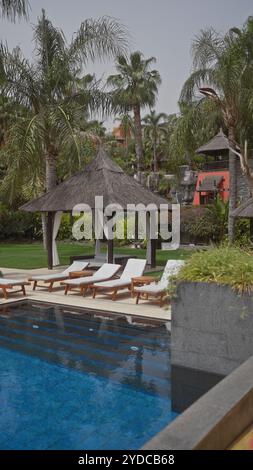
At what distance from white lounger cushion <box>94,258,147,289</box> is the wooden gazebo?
2853 millimetres

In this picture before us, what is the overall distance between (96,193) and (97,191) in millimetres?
144

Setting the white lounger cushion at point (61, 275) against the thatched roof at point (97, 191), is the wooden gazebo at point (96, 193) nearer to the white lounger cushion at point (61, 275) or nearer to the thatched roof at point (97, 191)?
the thatched roof at point (97, 191)

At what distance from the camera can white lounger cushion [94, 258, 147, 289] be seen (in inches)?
455

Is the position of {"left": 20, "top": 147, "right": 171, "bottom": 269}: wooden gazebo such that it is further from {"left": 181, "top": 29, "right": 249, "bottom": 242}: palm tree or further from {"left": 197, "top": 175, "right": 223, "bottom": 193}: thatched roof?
{"left": 197, "top": 175, "right": 223, "bottom": 193}: thatched roof

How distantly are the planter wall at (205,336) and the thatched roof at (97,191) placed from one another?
929 centimetres

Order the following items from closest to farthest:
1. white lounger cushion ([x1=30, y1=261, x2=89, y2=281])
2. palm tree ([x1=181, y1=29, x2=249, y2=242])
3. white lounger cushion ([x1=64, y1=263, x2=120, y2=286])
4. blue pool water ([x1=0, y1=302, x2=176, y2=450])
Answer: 1. blue pool water ([x1=0, y1=302, x2=176, y2=450])
2. white lounger cushion ([x1=64, y1=263, x2=120, y2=286])
3. white lounger cushion ([x1=30, y1=261, x2=89, y2=281])
4. palm tree ([x1=181, y1=29, x2=249, y2=242])

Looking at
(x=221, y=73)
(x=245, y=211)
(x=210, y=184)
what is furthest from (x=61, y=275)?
(x=210, y=184)

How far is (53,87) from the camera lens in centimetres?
1888

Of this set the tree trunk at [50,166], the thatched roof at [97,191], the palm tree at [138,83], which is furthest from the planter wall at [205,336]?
the palm tree at [138,83]

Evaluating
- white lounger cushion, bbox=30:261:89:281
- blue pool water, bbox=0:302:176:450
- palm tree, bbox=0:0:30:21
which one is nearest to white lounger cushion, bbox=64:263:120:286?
white lounger cushion, bbox=30:261:89:281

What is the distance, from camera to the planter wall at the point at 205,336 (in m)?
5.64

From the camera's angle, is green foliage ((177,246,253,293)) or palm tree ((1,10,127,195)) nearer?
green foliage ((177,246,253,293))
